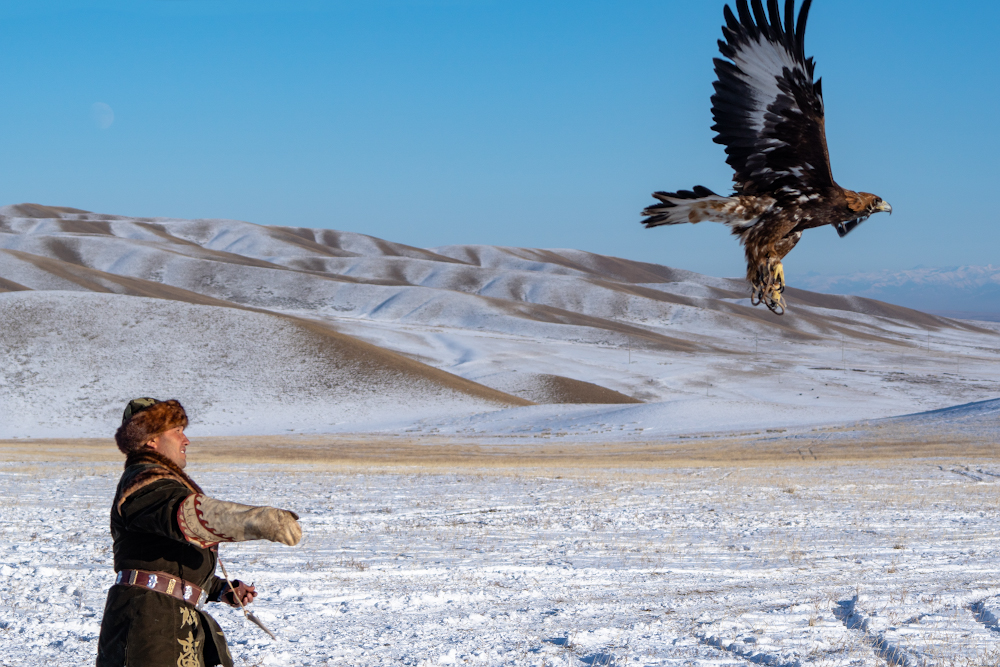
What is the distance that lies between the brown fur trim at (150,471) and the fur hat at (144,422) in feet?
0.16

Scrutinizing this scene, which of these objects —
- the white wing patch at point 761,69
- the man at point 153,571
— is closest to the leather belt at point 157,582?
the man at point 153,571

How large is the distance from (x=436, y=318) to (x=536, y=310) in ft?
49.0

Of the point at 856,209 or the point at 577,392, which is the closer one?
the point at 856,209

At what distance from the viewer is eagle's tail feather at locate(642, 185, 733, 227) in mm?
2555

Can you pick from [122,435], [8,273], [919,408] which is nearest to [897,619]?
[122,435]

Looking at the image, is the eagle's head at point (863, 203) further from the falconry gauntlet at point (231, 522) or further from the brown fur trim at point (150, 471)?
the brown fur trim at point (150, 471)

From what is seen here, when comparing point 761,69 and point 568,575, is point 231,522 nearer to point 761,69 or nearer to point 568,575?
point 761,69

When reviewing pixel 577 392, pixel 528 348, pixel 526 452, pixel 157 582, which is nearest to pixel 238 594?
pixel 157 582

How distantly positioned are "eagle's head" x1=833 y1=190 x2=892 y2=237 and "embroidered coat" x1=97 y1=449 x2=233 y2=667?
309cm

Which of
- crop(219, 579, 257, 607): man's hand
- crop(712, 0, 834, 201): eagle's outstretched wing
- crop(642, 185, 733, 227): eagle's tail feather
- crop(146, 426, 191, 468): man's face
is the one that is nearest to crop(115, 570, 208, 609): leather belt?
crop(219, 579, 257, 607): man's hand

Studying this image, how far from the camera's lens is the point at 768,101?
3.31 meters

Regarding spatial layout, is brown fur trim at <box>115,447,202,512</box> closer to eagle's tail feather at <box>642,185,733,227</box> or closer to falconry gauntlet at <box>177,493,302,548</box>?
falconry gauntlet at <box>177,493,302,548</box>

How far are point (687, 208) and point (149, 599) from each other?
335cm

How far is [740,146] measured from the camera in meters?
3.12
